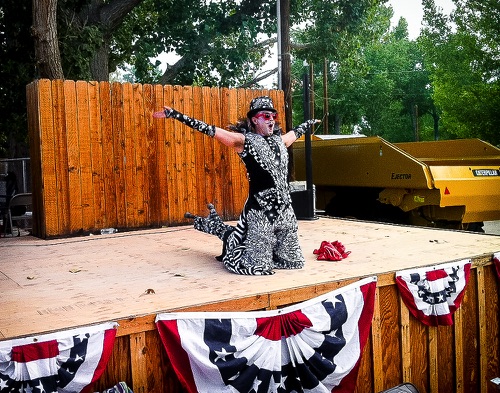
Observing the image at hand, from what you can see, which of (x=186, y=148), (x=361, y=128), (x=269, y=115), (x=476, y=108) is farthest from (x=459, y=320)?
(x=361, y=128)

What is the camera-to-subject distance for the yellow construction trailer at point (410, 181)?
9383mm

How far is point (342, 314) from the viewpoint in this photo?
419cm

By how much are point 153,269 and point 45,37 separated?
625 cm

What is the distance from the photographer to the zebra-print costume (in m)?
4.93

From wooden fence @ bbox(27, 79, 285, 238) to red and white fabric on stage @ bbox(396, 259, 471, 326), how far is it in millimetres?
4571

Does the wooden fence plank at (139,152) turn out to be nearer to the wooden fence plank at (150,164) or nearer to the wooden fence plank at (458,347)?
the wooden fence plank at (150,164)

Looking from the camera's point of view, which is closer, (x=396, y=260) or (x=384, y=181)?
(x=396, y=260)

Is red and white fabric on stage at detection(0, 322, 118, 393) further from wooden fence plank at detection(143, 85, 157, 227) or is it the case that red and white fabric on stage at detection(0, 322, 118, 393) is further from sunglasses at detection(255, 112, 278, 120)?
wooden fence plank at detection(143, 85, 157, 227)

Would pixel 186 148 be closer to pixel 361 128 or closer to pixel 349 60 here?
pixel 349 60

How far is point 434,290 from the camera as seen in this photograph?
4.73m

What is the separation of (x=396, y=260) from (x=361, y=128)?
125ft

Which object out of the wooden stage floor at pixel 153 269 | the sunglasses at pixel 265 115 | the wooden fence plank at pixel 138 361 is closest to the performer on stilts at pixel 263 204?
the sunglasses at pixel 265 115

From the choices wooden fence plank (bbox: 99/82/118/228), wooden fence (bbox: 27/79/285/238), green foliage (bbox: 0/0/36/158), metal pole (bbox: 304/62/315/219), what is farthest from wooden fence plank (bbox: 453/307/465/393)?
green foliage (bbox: 0/0/36/158)

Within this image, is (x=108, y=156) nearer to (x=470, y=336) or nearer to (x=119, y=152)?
(x=119, y=152)
